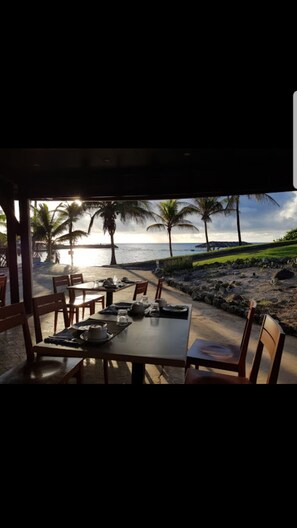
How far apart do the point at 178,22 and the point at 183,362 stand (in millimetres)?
1674

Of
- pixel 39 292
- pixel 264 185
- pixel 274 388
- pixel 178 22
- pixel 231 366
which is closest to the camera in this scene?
pixel 274 388

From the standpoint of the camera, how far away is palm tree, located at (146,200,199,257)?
16.7 meters

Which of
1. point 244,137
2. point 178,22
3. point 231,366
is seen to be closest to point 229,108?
point 244,137

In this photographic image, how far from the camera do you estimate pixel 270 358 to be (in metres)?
1.59

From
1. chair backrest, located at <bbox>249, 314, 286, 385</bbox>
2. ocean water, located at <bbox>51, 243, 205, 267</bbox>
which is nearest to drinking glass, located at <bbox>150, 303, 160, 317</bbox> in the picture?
chair backrest, located at <bbox>249, 314, 286, 385</bbox>

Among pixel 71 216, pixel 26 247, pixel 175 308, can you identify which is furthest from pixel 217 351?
pixel 71 216

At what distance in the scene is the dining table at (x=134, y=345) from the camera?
146cm

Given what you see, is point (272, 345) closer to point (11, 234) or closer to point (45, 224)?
point (11, 234)

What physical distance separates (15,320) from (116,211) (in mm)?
12555

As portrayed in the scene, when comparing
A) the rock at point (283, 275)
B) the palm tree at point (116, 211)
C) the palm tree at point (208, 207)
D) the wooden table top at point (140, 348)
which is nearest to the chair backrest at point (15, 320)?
the wooden table top at point (140, 348)

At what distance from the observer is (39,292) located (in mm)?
7496

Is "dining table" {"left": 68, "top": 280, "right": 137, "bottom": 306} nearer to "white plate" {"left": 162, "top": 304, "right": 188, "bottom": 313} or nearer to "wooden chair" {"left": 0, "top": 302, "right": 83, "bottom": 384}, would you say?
"white plate" {"left": 162, "top": 304, "right": 188, "bottom": 313}

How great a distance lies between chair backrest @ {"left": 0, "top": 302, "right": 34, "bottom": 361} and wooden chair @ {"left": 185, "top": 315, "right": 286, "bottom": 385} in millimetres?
1200

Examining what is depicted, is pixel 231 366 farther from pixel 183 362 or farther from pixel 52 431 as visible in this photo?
pixel 52 431
